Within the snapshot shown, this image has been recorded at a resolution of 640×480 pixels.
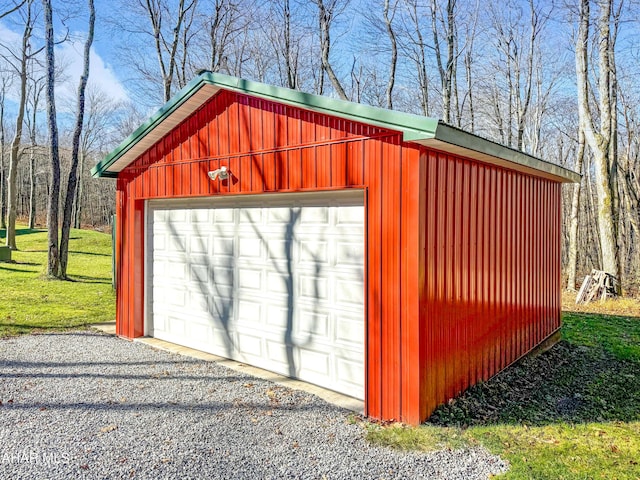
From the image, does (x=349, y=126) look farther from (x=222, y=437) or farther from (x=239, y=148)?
(x=222, y=437)

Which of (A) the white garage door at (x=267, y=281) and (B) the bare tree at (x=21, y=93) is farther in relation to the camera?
(B) the bare tree at (x=21, y=93)

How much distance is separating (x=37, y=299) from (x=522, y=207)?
9274 millimetres

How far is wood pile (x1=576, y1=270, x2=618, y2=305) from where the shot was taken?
10.2 meters

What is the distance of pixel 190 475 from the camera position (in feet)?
10.2

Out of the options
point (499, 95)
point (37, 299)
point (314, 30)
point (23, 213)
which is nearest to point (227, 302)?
point (37, 299)

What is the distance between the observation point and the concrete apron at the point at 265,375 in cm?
438

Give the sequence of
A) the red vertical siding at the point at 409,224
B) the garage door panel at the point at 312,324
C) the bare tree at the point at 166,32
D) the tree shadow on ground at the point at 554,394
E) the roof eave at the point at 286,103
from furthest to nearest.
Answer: the bare tree at the point at 166,32
the garage door panel at the point at 312,324
the tree shadow on ground at the point at 554,394
the red vertical siding at the point at 409,224
the roof eave at the point at 286,103

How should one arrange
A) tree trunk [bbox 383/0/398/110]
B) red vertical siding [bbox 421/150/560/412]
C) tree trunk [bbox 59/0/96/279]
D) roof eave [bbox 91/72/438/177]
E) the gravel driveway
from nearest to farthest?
the gravel driveway, roof eave [bbox 91/72/438/177], red vertical siding [bbox 421/150/560/412], tree trunk [bbox 59/0/96/279], tree trunk [bbox 383/0/398/110]

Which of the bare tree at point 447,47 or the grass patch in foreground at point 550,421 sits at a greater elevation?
the bare tree at point 447,47

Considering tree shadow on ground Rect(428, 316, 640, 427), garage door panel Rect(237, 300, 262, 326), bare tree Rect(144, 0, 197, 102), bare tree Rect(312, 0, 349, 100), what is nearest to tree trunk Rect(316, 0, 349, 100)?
bare tree Rect(312, 0, 349, 100)

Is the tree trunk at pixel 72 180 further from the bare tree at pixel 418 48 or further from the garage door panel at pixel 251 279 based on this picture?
the bare tree at pixel 418 48

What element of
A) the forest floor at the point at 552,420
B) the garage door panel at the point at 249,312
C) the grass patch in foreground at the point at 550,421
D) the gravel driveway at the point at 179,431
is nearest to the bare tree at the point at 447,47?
the forest floor at the point at 552,420

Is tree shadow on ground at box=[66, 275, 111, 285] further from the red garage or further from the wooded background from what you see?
the red garage

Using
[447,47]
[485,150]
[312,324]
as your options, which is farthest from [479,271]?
[447,47]
